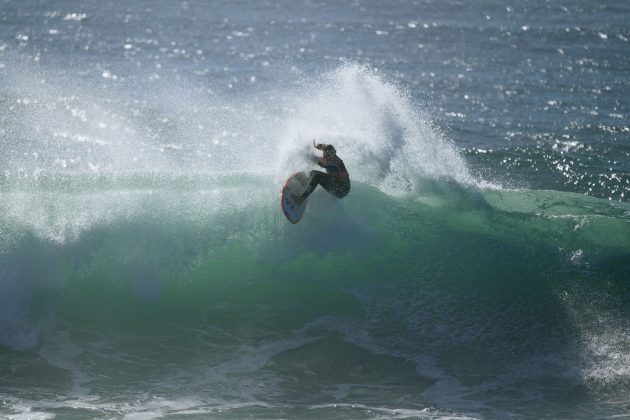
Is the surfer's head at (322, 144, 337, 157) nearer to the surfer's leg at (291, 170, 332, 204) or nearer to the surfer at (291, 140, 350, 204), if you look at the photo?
the surfer at (291, 140, 350, 204)

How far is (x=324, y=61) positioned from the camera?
27.5 metres

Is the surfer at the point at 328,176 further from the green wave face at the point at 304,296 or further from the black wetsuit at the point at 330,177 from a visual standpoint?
the green wave face at the point at 304,296

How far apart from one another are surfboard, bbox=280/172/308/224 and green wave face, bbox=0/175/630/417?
1.52 feet

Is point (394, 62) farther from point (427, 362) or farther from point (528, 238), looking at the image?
point (427, 362)

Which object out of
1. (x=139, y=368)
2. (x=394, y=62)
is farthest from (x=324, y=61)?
(x=139, y=368)

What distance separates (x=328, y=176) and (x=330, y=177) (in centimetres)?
3

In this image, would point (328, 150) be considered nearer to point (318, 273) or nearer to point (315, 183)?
point (315, 183)

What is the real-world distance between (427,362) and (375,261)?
230 centimetres

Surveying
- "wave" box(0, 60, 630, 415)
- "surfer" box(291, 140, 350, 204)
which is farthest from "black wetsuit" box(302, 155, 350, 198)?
"wave" box(0, 60, 630, 415)

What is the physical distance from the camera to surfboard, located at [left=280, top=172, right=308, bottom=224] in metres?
12.0

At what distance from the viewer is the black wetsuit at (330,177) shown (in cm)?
1184

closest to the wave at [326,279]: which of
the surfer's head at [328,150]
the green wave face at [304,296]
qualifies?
the green wave face at [304,296]

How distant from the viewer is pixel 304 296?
12.5 m

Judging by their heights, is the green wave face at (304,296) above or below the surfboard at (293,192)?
below
